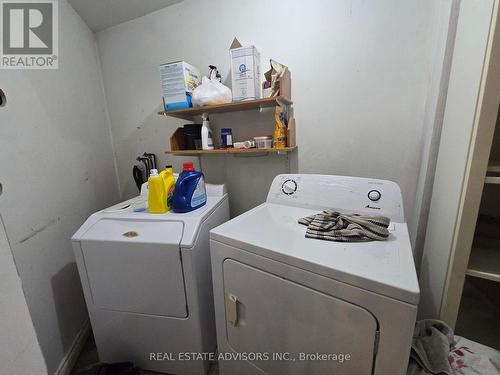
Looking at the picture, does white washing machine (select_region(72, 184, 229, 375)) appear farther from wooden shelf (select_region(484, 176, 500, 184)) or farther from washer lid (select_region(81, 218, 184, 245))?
wooden shelf (select_region(484, 176, 500, 184))

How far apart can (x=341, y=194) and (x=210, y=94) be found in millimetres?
1005

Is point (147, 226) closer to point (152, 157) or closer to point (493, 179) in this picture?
point (152, 157)

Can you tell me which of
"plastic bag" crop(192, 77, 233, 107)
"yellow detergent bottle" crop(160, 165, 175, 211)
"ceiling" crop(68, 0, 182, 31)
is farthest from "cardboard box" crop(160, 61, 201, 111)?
"ceiling" crop(68, 0, 182, 31)

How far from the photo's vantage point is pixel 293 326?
77cm

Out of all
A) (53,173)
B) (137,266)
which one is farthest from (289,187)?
(53,173)

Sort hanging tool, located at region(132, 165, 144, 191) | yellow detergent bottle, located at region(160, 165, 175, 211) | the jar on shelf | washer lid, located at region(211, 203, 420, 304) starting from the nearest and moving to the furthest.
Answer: washer lid, located at region(211, 203, 420, 304)
yellow detergent bottle, located at region(160, 165, 175, 211)
the jar on shelf
hanging tool, located at region(132, 165, 144, 191)

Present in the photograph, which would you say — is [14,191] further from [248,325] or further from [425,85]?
[425,85]

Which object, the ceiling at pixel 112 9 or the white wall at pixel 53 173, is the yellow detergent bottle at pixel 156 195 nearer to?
the white wall at pixel 53 173

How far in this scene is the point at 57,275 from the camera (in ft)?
4.48

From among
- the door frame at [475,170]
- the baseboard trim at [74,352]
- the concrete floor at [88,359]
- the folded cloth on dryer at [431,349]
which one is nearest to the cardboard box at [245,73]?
the door frame at [475,170]

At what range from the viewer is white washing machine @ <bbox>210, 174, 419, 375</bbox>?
0.60m

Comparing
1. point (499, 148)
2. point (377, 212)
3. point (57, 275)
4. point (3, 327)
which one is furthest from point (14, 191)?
point (499, 148)

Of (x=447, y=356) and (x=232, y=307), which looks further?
(x=232, y=307)

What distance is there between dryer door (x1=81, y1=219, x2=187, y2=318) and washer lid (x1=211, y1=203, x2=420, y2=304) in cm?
32
